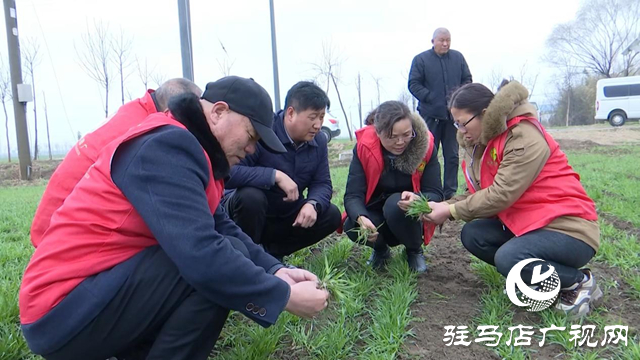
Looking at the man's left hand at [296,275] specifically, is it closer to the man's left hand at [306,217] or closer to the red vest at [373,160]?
the man's left hand at [306,217]

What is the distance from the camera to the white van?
78.9ft

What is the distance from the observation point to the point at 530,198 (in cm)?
263

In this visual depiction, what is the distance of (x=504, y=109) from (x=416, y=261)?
4.16 feet

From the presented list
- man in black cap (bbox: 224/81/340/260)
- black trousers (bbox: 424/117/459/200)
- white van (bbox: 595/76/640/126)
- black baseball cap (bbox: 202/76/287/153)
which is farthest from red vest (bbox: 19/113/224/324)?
white van (bbox: 595/76/640/126)

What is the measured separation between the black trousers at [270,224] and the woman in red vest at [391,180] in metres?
0.18

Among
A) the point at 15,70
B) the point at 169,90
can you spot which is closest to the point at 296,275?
the point at 169,90

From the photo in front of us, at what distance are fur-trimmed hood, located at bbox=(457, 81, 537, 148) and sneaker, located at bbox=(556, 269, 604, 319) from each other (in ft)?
3.04

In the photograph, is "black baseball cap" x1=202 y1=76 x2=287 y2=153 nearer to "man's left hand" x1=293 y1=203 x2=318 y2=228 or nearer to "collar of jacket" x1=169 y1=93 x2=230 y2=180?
"collar of jacket" x1=169 y1=93 x2=230 y2=180

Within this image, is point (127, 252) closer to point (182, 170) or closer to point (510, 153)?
point (182, 170)

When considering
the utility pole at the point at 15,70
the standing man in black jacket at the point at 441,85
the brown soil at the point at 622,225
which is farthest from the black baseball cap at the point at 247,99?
the utility pole at the point at 15,70

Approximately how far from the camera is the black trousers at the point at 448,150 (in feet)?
19.2

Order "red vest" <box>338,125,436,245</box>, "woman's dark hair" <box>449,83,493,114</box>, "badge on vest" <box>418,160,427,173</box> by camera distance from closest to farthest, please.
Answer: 1. "woman's dark hair" <box>449,83,493,114</box>
2. "red vest" <box>338,125,436,245</box>
3. "badge on vest" <box>418,160,427,173</box>

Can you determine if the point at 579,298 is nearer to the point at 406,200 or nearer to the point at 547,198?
the point at 547,198

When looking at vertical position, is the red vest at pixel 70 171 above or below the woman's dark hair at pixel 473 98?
below
